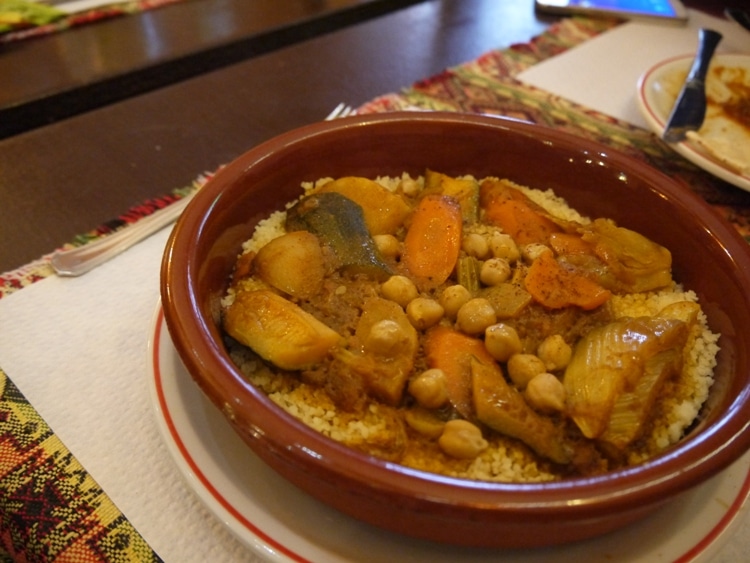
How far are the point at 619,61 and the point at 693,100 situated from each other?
0.61m

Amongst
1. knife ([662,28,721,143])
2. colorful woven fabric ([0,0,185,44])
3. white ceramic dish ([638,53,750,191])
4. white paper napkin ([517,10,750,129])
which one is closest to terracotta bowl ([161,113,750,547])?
white ceramic dish ([638,53,750,191])

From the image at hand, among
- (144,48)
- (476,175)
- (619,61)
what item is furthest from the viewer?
(619,61)

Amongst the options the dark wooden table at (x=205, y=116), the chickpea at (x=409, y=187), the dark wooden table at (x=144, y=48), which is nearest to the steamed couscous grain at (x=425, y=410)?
the chickpea at (x=409, y=187)

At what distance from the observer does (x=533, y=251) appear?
1339mm

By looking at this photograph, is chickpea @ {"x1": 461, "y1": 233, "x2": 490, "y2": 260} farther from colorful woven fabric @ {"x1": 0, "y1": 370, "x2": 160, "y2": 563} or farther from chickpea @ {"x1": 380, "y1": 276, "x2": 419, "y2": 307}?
colorful woven fabric @ {"x1": 0, "y1": 370, "x2": 160, "y2": 563}

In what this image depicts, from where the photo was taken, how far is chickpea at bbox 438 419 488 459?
0.97 meters

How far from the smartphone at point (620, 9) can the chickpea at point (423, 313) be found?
7.40ft

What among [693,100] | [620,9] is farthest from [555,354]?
[620,9]

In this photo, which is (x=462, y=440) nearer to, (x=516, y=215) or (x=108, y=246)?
(x=516, y=215)

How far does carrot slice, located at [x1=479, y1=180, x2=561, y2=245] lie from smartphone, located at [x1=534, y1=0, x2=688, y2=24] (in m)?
1.78

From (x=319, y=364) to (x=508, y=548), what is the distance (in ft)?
1.39

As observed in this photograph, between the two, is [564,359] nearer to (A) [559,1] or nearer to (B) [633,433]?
(B) [633,433]

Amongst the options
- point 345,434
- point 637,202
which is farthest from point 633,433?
point 637,202

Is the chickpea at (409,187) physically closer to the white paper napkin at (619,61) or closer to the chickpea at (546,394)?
the chickpea at (546,394)
